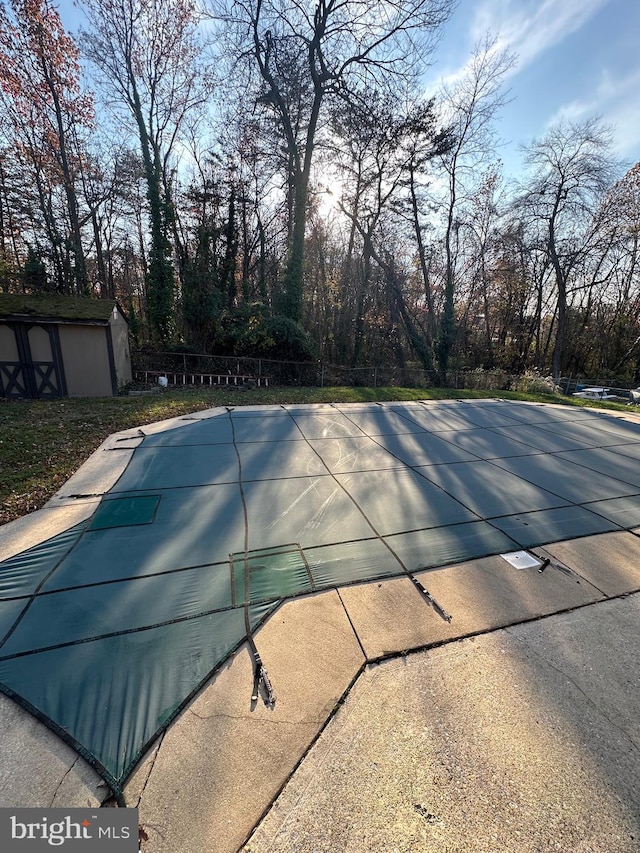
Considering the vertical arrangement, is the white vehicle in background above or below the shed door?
below

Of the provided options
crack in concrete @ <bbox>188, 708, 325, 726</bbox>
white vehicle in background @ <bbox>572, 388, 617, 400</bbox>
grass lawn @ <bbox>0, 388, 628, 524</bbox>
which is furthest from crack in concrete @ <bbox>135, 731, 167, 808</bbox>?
white vehicle in background @ <bbox>572, 388, 617, 400</bbox>

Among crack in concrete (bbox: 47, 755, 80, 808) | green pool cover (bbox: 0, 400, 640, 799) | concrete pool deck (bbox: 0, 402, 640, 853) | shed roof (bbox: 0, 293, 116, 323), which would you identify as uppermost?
shed roof (bbox: 0, 293, 116, 323)

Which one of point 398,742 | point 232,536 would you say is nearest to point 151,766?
point 398,742

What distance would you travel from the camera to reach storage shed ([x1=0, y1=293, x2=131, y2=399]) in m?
8.36

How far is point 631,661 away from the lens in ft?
7.21

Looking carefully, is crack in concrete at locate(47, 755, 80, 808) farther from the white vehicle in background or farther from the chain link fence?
the white vehicle in background

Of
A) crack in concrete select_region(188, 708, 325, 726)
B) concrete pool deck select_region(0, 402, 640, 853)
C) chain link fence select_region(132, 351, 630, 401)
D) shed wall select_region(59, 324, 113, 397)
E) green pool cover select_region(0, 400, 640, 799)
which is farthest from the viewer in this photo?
chain link fence select_region(132, 351, 630, 401)

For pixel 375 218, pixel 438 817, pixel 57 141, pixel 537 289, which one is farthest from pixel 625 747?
pixel 537 289

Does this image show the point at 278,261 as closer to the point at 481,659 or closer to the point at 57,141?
the point at 57,141

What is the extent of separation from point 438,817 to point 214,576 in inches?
76.8

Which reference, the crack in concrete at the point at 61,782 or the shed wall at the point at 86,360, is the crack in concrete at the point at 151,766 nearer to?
the crack in concrete at the point at 61,782

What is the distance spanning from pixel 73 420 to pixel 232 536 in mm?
5323

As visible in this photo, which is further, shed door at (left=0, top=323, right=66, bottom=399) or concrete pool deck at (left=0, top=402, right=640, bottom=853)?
shed door at (left=0, top=323, right=66, bottom=399)

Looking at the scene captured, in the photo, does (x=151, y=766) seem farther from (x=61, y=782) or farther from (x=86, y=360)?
(x=86, y=360)
